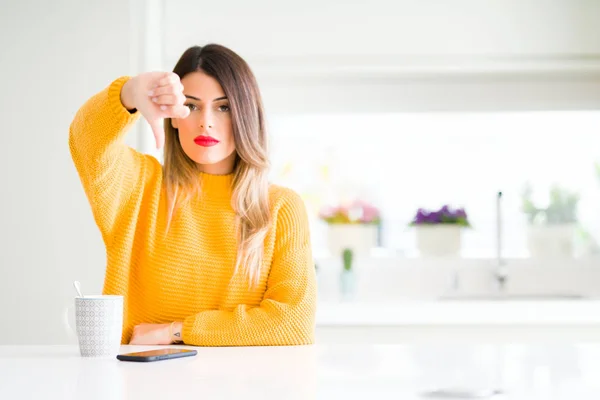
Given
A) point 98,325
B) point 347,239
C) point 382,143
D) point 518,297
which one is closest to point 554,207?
point 518,297

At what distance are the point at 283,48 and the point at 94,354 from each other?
222cm

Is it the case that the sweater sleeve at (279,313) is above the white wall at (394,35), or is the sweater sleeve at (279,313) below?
below

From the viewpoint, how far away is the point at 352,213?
3.74 metres

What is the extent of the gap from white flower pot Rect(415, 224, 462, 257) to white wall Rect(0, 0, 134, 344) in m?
1.46

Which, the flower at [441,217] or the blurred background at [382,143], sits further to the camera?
the flower at [441,217]

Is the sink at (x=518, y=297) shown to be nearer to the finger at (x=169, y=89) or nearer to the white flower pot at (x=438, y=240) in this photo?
the white flower pot at (x=438, y=240)

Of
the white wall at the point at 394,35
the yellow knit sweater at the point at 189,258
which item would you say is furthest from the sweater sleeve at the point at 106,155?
the white wall at the point at 394,35

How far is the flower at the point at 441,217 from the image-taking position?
12.2 ft

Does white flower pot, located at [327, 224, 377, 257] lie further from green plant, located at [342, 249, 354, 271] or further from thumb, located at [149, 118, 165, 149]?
thumb, located at [149, 118, 165, 149]

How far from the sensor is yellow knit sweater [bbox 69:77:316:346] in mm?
1598

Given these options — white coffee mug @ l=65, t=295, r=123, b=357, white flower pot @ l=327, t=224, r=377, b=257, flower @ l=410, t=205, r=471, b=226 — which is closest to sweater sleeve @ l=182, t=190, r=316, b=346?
white coffee mug @ l=65, t=295, r=123, b=357

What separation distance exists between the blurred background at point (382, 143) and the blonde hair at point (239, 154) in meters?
1.25

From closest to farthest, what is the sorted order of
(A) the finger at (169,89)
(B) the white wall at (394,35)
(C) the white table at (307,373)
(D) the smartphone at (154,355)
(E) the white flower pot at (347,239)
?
(C) the white table at (307,373) → (D) the smartphone at (154,355) → (A) the finger at (169,89) → (B) the white wall at (394,35) → (E) the white flower pot at (347,239)

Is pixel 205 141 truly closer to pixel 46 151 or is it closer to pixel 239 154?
pixel 239 154
